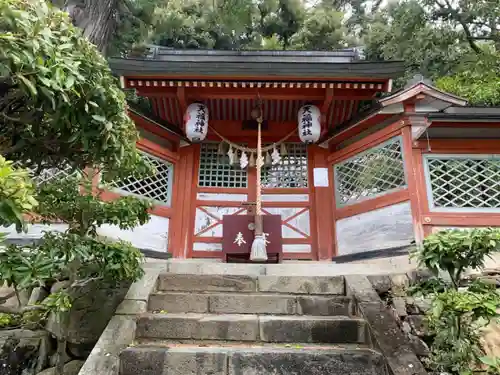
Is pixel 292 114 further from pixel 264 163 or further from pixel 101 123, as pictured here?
pixel 101 123

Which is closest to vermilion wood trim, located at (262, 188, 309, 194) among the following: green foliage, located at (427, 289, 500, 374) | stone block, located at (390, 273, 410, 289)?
stone block, located at (390, 273, 410, 289)

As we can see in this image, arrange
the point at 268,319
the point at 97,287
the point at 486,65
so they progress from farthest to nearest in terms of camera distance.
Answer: the point at 486,65 < the point at 97,287 < the point at 268,319

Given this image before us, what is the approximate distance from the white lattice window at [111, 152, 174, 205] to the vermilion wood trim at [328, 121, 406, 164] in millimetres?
3235

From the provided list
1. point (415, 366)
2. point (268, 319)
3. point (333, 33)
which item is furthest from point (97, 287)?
point (333, 33)

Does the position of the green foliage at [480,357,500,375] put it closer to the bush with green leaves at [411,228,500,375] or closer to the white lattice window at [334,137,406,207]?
the bush with green leaves at [411,228,500,375]

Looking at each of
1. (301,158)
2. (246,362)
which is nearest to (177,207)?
(301,158)

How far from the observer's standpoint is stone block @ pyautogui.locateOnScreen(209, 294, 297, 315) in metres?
4.03

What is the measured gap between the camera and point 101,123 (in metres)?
2.65

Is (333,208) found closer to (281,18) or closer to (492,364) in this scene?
(492,364)

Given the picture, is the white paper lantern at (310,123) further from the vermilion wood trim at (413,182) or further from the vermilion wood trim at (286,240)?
the vermilion wood trim at (286,240)

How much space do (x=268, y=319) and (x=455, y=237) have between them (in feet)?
6.05

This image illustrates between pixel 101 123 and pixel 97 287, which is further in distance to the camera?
pixel 97 287

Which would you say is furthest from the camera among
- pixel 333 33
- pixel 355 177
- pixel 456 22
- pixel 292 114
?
pixel 333 33

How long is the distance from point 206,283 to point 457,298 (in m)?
2.61
